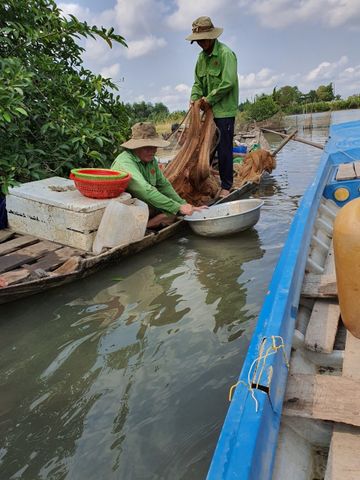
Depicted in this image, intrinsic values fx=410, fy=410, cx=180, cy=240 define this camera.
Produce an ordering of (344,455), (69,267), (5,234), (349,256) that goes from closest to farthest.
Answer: (344,455), (349,256), (69,267), (5,234)

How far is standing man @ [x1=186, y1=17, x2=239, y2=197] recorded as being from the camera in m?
5.88

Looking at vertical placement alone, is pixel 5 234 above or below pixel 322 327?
above

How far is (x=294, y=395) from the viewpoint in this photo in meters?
1.65

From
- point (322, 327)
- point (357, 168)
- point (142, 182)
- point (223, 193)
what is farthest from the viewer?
point (223, 193)

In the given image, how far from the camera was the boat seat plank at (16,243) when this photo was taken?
4.01 metres

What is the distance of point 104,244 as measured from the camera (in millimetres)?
4148

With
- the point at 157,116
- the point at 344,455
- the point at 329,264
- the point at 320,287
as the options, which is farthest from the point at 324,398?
the point at 157,116

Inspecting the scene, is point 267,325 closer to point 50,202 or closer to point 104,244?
point 104,244

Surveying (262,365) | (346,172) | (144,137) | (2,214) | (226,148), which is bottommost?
(262,365)

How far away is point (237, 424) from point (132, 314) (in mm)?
2303

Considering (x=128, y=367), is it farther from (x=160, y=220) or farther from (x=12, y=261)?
(x=160, y=220)

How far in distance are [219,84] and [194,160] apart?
123 centimetres

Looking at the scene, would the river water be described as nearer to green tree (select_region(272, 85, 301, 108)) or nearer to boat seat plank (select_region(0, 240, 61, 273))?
boat seat plank (select_region(0, 240, 61, 273))

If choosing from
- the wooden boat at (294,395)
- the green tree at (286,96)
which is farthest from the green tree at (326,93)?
the wooden boat at (294,395)
